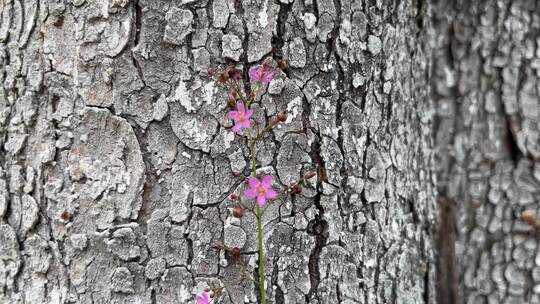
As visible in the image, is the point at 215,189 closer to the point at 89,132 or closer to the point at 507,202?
the point at 89,132

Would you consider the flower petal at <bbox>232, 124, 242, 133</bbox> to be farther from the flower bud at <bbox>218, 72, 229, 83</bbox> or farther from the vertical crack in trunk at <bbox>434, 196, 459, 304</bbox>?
the vertical crack in trunk at <bbox>434, 196, 459, 304</bbox>

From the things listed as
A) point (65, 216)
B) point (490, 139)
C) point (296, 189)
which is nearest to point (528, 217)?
point (490, 139)

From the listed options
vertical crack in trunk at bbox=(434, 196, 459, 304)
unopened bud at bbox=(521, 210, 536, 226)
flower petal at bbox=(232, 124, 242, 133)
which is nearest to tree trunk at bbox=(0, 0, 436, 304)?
flower petal at bbox=(232, 124, 242, 133)

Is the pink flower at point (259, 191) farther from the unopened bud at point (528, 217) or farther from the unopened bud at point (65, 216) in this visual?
the unopened bud at point (528, 217)

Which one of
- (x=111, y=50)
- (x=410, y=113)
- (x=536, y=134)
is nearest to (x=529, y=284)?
(x=536, y=134)

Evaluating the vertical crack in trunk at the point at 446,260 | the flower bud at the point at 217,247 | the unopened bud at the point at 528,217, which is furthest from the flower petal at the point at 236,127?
the unopened bud at the point at 528,217

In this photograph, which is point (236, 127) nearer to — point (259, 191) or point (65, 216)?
point (259, 191)
